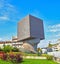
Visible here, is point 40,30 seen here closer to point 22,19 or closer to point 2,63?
point 22,19

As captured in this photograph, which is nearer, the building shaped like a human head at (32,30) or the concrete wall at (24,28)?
the building shaped like a human head at (32,30)

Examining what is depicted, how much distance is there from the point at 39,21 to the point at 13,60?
139ft

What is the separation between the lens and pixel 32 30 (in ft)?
192

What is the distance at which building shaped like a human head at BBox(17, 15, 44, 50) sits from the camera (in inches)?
2295

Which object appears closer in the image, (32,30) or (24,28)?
(32,30)

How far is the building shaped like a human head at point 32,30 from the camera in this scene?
58.3m

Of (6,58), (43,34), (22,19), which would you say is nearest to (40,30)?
(43,34)

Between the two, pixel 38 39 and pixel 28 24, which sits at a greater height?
pixel 28 24

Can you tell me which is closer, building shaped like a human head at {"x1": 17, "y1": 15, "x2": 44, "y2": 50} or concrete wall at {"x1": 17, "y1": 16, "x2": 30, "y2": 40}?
building shaped like a human head at {"x1": 17, "y1": 15, "x2": 44, "y2": 50}

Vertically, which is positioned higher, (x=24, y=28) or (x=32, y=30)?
(x=24, y=28)

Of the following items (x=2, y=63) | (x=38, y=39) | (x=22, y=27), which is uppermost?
(x=22, y=27)

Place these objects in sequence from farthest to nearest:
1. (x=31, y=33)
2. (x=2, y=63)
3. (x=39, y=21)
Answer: (x=39, y=21) < (x=31, y=33) < (x=2, y=63)

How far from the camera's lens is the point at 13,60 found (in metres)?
20.2

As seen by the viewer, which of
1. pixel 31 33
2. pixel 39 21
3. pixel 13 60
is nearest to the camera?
pixel 13 60
